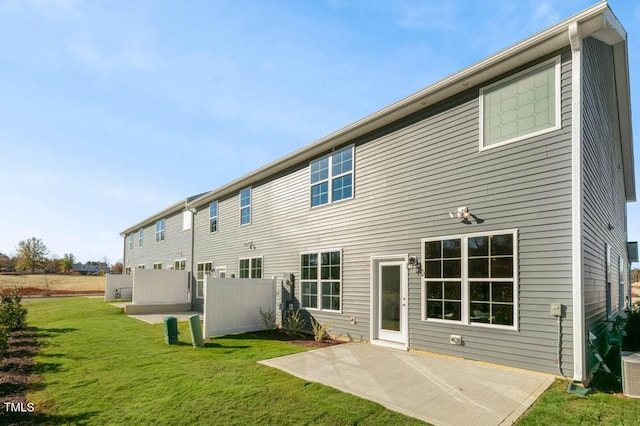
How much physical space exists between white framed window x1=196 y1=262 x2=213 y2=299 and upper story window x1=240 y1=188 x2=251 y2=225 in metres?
3.80

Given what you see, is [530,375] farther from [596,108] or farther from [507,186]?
[596,108]

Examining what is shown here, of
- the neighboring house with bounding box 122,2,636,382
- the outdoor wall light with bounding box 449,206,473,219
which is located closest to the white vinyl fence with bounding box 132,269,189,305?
the neighboring house with bounding box 122,2,636,382

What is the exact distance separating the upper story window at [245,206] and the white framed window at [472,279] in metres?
8.59

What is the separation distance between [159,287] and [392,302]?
508 inches

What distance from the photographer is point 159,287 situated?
1736 cm

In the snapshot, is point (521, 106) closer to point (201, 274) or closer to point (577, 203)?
point (577, 203)

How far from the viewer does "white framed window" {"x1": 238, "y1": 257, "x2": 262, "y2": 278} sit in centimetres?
1369

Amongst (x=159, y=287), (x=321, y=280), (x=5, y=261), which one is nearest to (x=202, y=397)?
(x=321, y=280)

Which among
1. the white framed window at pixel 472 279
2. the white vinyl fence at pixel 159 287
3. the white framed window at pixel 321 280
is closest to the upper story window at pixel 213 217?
the white vinyl fence at pixel 159 287

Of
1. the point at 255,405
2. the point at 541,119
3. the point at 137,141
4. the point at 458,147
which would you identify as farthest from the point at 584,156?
the point at 137,141

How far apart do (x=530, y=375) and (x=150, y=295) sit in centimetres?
1583

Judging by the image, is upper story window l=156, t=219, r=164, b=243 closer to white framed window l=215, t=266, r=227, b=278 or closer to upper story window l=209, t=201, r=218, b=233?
upper story window l=209, t=201, r=218, b=233

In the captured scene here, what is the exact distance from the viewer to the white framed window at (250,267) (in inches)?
539

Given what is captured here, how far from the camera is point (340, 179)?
34.3ft
